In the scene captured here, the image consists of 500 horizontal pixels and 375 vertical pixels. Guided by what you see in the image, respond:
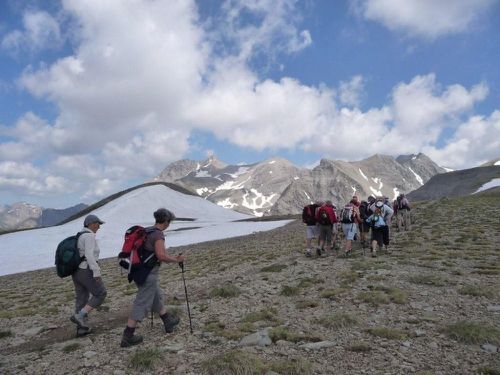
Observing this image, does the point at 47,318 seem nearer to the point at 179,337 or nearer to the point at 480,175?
the point at 179,337

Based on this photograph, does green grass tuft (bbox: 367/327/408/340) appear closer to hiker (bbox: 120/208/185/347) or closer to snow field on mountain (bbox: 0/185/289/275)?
hiker (bbox: 120/208/185/347)

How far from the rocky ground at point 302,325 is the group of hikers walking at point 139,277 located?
50cm

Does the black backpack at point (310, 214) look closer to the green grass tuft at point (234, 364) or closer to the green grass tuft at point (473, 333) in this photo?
the green grass tuft at point (473, 333)

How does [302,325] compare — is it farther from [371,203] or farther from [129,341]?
[371,203]

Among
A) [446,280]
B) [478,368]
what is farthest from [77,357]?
[446,280]

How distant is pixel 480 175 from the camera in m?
189

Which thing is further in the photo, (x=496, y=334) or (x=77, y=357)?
(x=77, y=357)

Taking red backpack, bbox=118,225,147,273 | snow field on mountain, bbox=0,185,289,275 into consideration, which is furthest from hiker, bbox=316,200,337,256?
snow field on mountain, bbox=0,185,289,275

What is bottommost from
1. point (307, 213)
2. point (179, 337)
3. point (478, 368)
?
point (478, 368)

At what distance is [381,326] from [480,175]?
690 feet

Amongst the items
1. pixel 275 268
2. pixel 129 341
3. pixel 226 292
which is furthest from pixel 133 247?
pixel 275 268

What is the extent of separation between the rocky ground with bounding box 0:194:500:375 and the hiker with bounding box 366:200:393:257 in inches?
68.2

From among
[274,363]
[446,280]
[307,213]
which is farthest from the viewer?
[307,213]

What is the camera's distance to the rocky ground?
8.02 meters
